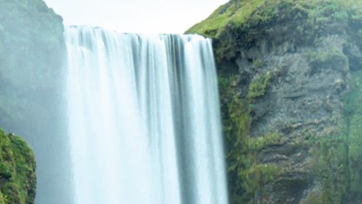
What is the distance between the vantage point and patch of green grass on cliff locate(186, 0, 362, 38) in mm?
25500

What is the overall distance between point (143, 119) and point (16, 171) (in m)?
9.03

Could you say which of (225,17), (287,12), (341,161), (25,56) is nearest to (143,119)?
(25,56)

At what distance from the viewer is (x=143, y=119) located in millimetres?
25969

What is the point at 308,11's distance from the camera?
25641 millimetres

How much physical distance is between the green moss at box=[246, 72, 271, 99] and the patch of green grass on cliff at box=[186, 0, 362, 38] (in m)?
2.46

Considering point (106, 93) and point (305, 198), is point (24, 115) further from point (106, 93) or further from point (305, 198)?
point (305, 198)

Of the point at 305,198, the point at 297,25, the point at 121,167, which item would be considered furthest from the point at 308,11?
the point at 121,167

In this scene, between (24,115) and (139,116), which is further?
(139,116)

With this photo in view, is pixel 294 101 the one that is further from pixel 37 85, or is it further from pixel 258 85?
pixel 37 85

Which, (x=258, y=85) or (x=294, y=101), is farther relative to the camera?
(x=258, y=85)

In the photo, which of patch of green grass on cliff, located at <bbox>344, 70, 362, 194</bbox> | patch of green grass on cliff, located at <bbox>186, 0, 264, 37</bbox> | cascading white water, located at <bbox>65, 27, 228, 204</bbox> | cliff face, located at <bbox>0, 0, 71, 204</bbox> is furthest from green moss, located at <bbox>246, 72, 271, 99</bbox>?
cliff face, located at <bbox>0, 0, 71, 204</bbox>

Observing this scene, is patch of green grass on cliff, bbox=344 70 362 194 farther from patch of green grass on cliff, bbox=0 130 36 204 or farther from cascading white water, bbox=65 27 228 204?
patch of green grass on cliff, bbox=0 130 36 204

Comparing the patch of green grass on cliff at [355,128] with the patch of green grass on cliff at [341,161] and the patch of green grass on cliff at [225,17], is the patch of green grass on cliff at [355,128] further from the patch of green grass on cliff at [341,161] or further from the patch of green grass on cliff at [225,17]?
the patch of green grass on cliff at [225,17]

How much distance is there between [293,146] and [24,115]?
1076 centimetres
